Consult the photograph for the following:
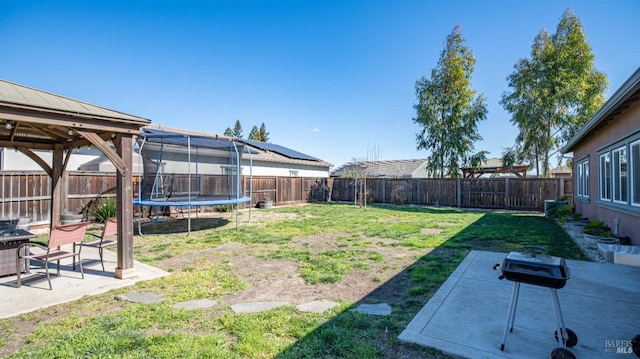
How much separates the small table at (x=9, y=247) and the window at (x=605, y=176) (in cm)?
1086

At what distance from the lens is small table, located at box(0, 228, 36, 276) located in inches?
164

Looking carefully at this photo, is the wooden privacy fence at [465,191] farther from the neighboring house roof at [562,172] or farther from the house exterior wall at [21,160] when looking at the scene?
the house exterior wall at [21,160]

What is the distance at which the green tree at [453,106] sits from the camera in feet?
59.6

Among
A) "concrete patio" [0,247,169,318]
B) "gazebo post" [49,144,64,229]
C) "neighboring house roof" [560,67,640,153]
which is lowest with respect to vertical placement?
"concrete patio" [0,247,169,318]

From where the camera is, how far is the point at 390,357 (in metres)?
2.35

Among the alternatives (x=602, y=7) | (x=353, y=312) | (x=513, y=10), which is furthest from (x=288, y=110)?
(x=353, y=312)

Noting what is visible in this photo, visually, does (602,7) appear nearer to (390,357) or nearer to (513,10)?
(513,10)

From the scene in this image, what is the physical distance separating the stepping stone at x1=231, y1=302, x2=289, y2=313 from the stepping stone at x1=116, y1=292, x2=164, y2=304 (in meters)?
0.98

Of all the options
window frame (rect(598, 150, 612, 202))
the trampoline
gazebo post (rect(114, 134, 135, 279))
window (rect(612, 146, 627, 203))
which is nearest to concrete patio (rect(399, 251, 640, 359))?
window (rect(612, 146, 627, 203))

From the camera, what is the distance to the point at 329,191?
19031 millimetres

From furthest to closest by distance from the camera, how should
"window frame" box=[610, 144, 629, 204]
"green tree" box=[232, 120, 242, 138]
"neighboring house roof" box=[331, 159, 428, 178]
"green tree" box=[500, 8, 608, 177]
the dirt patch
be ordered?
"green tree" box=[232, 120, 242, 138] < "neighboring house roof" box=[331, 159, 428, 178] < "green tree" box=[500, 8, 608, 177] < the dirt patch < "window frame" box=[610, 144, 629, 204]

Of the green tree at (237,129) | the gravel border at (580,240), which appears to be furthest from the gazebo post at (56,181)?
the green tree at (237,129)

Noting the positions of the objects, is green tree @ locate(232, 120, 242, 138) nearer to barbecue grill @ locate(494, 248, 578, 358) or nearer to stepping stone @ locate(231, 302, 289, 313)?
stepping stone @ locate(231, 302, 289, 313)

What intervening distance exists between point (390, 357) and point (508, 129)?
21.8 m
